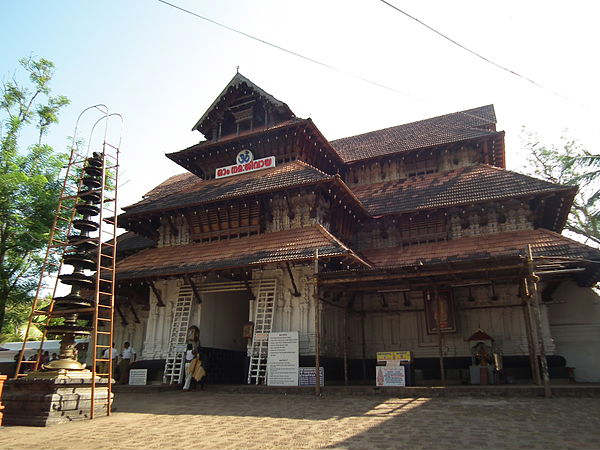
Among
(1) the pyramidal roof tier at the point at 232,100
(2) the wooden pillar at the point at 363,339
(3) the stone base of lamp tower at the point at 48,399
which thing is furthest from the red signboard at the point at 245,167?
(3) the stone base of lamp tower at the point at 48,399

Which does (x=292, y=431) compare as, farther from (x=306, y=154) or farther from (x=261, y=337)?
(x=306, y=154)

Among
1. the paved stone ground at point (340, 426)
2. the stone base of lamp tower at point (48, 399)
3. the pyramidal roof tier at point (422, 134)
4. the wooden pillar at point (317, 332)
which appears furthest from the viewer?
the pyramidal roof tier at point (422, 134)

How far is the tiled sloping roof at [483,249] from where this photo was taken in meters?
13.2

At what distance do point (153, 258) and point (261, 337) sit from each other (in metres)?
5.89

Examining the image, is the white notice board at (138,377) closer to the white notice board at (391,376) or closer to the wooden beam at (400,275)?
the wooden beam at (400,275)

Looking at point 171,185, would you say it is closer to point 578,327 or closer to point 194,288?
point 194,288

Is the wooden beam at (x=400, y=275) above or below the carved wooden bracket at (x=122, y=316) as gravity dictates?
above

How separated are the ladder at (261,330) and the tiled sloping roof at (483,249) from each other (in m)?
3.99

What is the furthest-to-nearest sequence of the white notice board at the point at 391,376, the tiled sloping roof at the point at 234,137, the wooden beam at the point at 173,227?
the wooden beam at the point at 173,227, the tiled sloping roof at the point at 234,137, the white notice board at the point at 391,376

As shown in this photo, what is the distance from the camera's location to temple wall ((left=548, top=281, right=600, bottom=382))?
14656 millimetres

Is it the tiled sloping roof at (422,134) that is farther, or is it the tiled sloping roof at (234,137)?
the tiled sloping roof at (422,134)

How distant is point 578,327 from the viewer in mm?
15070

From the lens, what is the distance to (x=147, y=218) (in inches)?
727

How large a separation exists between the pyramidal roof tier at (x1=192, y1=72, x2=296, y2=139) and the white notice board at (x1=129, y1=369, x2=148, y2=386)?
11210 mm
